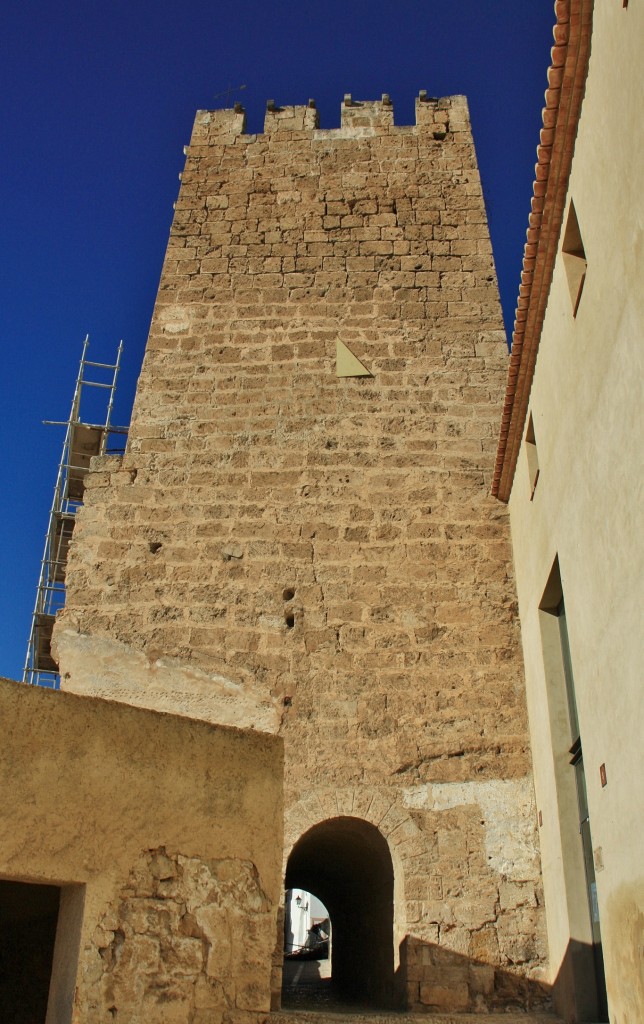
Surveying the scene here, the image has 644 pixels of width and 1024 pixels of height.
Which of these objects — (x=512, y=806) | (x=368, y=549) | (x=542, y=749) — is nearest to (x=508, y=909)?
(x=512, y=806)

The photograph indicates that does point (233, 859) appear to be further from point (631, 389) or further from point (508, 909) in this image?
point (508, 909)

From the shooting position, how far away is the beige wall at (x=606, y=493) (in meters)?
3.82

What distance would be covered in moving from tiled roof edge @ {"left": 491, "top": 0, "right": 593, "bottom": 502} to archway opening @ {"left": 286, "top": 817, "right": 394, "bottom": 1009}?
310 cm

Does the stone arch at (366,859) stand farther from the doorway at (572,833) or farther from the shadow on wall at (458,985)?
the doorway at (572,833)

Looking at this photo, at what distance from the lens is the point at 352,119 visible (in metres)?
9.53

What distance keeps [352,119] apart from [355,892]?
762cm

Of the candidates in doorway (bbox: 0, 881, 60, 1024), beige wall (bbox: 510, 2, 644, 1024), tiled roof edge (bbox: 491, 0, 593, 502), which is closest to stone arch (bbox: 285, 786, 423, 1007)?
beige wall (bbox: 510, 2, 644, 1024)

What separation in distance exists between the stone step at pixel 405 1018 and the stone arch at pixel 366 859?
54 cm

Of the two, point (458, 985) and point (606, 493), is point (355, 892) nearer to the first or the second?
point (458, 985)

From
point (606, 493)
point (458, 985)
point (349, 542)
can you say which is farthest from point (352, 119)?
point (458, 985)

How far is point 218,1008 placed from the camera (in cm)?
330

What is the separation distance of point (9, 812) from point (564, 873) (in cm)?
352

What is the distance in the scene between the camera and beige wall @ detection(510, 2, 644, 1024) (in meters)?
3.82

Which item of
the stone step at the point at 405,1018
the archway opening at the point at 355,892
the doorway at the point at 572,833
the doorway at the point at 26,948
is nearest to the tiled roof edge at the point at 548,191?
the doorway at the point at 572,833
